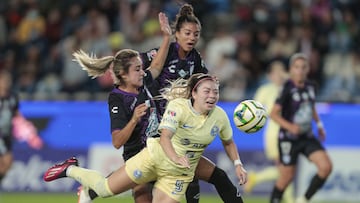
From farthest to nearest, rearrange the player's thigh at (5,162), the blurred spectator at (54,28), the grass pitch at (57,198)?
the blurred spectator at (54,28) → the grass pitch at (57,198) → the player's thigh at (5,162)

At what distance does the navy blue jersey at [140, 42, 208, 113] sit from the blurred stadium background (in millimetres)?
5167

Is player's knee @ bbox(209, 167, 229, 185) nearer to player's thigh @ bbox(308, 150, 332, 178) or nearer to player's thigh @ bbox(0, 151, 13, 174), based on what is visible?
player's thigh @ bbox(308, 150, 332, 178)

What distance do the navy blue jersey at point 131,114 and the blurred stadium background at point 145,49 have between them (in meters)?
5.39

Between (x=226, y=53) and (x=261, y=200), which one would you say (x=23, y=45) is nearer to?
(x=226, y=53)

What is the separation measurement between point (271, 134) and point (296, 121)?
5.18 ft

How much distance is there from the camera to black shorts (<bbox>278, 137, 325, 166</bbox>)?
13469 mm

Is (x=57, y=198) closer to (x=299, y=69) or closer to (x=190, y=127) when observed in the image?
(x=299, y=69)

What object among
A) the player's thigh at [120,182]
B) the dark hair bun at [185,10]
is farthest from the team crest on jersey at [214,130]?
the dark hair bun at [185,10]

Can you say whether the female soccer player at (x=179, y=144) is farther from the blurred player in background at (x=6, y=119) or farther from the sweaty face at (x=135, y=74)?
the blurred player in background at (x=6, y=119)

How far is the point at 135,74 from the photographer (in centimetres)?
1027

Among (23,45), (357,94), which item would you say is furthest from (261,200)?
(23,45)

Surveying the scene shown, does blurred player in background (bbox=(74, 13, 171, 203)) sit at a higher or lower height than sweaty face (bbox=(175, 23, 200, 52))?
lower

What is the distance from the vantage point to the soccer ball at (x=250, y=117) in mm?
10180

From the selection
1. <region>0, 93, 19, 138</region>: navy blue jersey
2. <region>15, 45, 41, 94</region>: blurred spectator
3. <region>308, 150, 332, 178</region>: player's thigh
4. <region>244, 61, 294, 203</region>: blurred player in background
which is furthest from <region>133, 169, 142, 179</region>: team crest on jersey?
<region>15, 45, 41, 94</region>: blurred spectator
